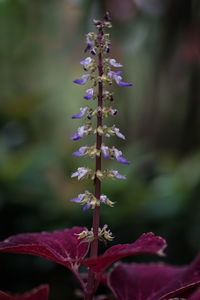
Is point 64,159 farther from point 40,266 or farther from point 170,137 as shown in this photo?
point 170,137

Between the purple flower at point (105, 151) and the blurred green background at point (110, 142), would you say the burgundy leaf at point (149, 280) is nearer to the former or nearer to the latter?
the purple flower at point (105, 151)

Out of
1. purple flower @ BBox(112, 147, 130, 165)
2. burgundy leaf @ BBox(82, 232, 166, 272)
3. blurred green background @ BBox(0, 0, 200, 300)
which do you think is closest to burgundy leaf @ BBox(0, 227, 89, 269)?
→ burgundy leaf @ BBox(82, 232, 166, 272)

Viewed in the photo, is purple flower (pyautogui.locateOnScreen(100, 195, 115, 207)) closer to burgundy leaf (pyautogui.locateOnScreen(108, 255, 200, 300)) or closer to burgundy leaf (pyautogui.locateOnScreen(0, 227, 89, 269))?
burgundy leaf (pyautogui.locateOnScreen(0, 227, 89, 269))

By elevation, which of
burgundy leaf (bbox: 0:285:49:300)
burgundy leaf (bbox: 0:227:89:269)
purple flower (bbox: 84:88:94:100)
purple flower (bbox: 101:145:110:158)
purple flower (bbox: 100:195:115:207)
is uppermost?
purple flower (bbox: 84:88:94:100)

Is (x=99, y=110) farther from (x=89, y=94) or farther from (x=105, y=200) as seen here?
(x=105, y=200)

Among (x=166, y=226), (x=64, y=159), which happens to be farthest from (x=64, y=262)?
(x=64, y=159)

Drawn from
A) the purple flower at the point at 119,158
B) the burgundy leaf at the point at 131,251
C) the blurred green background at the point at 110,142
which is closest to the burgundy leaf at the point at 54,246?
the burgundy leaf at the point at 131,251

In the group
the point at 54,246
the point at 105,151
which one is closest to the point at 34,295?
the point at 54,246

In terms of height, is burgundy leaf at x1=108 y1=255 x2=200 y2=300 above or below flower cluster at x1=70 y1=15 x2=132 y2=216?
below
